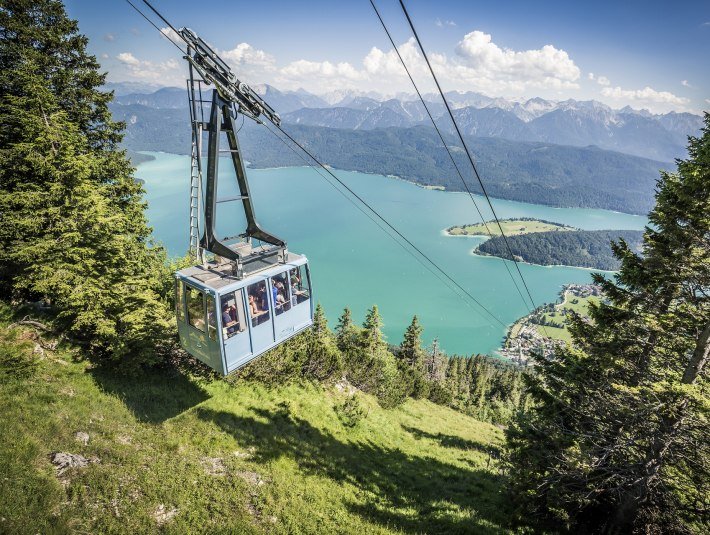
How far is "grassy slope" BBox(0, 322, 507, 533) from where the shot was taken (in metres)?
Result: 6.45

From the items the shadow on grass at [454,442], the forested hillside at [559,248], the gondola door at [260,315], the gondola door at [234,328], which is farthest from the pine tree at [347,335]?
the forested hillside at [559,248]

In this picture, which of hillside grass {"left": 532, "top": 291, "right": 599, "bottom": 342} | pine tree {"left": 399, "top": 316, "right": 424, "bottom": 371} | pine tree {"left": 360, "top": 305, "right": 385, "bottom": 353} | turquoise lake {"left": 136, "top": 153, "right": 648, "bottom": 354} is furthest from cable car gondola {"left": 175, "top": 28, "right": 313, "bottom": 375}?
hillside grass {"left": 532, "top": 291, "right": 599, "bottom": 342}

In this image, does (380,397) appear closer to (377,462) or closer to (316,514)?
(377,462)

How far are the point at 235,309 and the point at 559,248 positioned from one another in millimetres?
197999

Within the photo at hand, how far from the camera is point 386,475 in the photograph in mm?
10922

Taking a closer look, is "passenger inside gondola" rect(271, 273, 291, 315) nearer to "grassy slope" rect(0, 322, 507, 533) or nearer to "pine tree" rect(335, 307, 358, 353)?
"grassy slope" rect(0, 322, 507, 533)

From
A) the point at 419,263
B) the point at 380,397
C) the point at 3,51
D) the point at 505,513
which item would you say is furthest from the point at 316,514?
the point at 419,263

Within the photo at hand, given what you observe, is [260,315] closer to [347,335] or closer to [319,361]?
[319,361]

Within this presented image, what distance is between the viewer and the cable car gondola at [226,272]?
826cm

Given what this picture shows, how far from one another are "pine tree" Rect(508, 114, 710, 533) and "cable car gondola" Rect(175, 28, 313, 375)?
7.12 m

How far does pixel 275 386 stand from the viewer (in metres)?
14.6

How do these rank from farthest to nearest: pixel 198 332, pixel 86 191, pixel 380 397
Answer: pixel 380 397, pixel 86 191, pixel 198 332

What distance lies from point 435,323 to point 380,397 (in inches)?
3306

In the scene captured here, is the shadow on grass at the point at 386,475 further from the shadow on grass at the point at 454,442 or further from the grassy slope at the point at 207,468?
the shadow on grass at the point at 454,442
